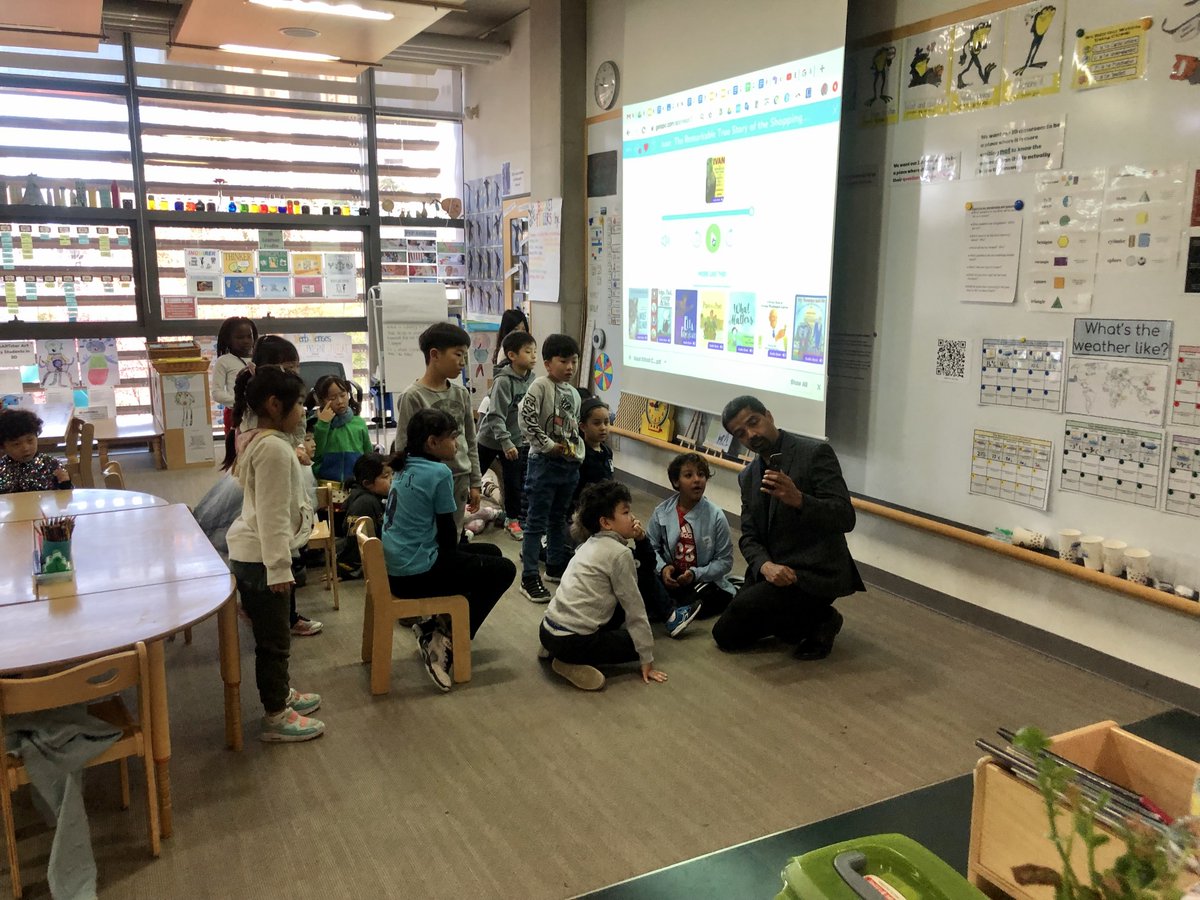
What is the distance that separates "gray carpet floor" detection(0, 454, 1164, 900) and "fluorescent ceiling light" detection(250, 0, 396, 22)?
2.95 meters

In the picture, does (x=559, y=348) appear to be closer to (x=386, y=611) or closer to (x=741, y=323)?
(x=741, y=323)

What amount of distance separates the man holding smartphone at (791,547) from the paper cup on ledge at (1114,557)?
850mm

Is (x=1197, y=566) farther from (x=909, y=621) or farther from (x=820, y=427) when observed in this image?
(x=820, y=427)

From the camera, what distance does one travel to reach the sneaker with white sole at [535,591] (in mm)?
4109

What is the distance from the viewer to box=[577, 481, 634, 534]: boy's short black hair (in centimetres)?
320

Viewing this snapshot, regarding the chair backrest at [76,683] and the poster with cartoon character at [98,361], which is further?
the poster with cartoon character at [98,361]

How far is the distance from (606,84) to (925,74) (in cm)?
285

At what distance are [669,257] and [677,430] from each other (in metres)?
1.05

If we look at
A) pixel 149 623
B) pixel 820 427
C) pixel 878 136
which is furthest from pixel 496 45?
pixel 149 623

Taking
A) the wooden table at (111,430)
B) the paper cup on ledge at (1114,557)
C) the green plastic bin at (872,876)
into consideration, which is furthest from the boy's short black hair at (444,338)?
the wooden table at (111,430)

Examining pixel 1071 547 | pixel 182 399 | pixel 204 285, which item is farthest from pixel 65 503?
pixel 204 285

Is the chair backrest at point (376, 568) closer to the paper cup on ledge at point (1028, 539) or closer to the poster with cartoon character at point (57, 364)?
the paper cup on ledge at point (1028, 539)

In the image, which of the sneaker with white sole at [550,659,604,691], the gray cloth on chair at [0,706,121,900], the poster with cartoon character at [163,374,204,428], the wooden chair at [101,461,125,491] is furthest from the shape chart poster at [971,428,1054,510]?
the poster with cartoon character at [163,374,204,428]

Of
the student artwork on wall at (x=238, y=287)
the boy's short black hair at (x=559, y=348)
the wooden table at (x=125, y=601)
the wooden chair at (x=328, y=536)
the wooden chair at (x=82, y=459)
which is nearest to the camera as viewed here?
the wooden table at (x=125, y=601)
